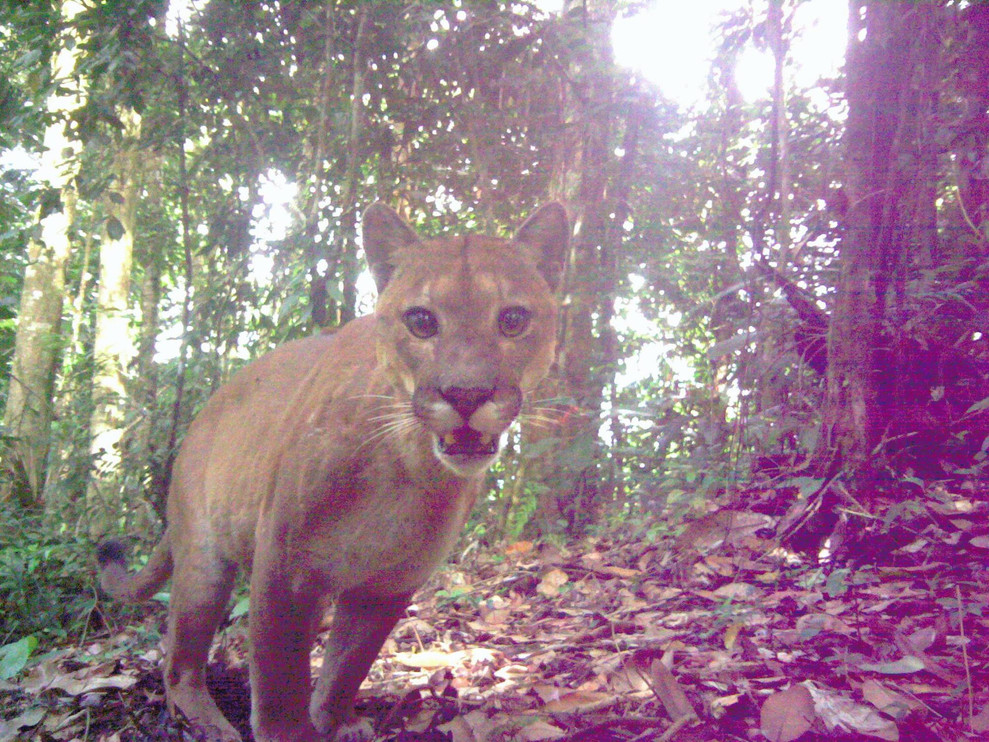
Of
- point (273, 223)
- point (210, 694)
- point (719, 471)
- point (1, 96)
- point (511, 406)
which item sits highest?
point (1, 96)

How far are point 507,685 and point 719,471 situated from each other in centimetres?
209

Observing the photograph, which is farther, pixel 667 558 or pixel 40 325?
pixel 40 325

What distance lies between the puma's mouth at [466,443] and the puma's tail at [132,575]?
2008 millimetres

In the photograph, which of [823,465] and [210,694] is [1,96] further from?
[823,465]

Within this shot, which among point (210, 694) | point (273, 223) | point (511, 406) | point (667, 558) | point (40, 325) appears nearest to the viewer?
point (511, 406)

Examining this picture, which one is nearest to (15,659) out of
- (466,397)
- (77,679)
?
(77,679)

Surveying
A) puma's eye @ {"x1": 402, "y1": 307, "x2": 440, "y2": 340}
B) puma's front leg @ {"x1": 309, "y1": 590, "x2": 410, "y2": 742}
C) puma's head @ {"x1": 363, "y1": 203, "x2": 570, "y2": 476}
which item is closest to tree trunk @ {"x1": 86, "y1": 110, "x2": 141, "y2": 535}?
puma's front leg @ {"x1": 309, "y1": 590, "x2": 410, "y2": 742}

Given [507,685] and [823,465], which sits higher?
[823,465]

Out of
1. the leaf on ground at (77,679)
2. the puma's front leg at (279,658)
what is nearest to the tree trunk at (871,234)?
the puma's front leg at (279,658)

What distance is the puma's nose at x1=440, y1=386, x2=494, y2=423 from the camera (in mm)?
2355

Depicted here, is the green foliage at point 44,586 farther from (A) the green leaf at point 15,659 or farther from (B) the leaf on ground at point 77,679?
(A) the green leaf at point 15,659

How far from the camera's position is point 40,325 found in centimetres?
943

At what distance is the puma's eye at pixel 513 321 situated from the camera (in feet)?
Answer: 8.98

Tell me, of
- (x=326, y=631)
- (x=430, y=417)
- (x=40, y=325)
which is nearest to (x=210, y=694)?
(x=326, y=631)
